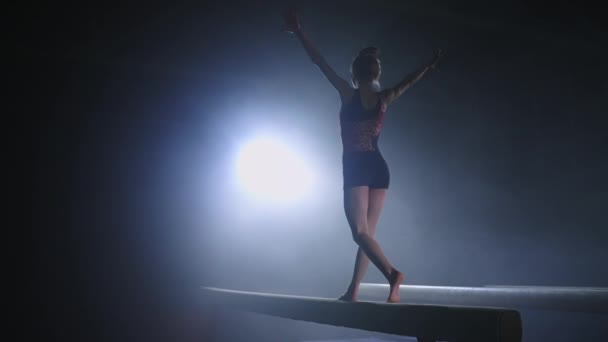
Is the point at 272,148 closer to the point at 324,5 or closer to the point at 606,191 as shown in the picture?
the point at 324,5

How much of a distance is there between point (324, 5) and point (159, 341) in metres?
3.69

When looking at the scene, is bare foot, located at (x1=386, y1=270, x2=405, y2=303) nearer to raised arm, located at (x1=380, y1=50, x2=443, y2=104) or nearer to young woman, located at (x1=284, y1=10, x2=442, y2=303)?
young woman, located at (x1=284, y1=10, x2=442, y2=303)

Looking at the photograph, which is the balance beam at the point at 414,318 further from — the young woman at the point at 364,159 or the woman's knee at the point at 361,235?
the woman's knee at the point at 361,235

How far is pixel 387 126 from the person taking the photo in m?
7.02

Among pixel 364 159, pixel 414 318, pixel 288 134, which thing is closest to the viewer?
pixel 414 318

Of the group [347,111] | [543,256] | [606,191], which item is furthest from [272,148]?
[606,191]

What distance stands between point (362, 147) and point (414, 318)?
100 cm

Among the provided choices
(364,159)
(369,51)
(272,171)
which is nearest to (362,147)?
(364,159)

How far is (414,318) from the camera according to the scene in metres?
2.30

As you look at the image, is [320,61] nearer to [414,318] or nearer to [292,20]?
[292,20]

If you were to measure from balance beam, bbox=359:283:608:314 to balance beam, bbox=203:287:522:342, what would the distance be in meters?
1.50

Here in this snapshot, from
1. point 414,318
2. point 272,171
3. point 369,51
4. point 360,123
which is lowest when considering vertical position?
point 414,318

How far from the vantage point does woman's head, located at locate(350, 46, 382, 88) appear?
3037mm

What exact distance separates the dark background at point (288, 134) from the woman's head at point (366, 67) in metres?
2.52
